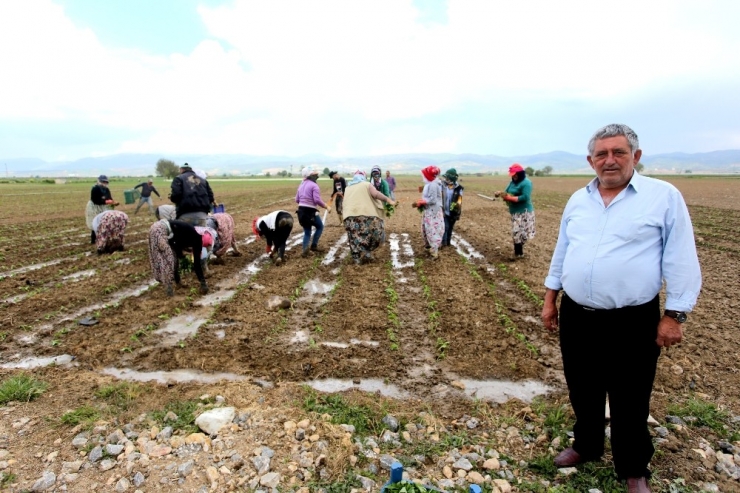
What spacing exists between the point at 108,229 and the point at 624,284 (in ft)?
32.4

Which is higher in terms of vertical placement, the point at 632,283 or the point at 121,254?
the point at 632,283

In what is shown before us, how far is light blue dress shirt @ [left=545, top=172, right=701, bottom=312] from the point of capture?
2.15 metres

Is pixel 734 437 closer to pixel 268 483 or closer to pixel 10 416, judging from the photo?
pixel 268 483

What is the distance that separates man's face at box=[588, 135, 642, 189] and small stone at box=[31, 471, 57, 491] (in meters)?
3.70

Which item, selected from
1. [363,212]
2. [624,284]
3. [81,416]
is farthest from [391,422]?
[363,212]

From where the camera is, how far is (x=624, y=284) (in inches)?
87.7

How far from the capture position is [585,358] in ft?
8.27

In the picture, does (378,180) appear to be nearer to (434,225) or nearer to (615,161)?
(434,225)

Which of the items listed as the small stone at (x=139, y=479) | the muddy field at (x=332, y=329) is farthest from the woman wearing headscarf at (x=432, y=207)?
the small stone at (x=139, y=479)

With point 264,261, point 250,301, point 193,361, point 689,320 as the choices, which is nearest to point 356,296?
point 250,301

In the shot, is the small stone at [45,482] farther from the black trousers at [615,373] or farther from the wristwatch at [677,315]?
the wristwatch at [677,315]

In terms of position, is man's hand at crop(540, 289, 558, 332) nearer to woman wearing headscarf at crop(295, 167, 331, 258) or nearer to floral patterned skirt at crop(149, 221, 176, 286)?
floral patterned skirt at crop(149, 221, 176, 286)

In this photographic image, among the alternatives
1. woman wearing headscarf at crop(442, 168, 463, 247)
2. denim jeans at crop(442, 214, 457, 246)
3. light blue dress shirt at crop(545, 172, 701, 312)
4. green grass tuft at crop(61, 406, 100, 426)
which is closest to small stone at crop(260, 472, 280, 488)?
green grass tuft at crop(61, 406, 100, 426)

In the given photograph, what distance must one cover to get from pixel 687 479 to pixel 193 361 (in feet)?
13.6
